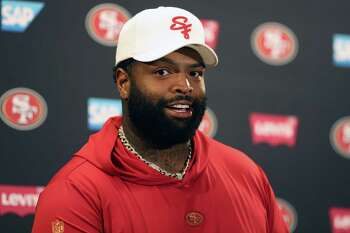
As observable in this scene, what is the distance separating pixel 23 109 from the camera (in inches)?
76.6

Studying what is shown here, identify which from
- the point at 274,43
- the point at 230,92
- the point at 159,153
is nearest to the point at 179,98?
the point at 159,153

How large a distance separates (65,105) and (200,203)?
0.87 m

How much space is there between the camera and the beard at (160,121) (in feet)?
4.04

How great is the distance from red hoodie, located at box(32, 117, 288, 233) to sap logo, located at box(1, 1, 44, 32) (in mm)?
751

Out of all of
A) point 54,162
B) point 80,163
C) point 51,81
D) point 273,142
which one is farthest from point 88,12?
point 80,163

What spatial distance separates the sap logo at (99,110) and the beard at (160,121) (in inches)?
28.7

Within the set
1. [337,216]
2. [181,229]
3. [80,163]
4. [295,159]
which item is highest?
[80,163]

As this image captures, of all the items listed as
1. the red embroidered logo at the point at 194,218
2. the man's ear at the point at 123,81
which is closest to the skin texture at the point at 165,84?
the man's ear at the point at 123,81

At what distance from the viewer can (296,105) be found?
2232 mm

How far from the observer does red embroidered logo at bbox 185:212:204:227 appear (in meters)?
1.20

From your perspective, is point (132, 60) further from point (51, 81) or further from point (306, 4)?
point (306, 4)

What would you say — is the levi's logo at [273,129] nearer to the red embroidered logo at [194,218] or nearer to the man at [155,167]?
the man at [155,167]

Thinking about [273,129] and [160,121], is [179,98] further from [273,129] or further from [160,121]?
[273,129]

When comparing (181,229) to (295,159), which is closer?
(181,229)
